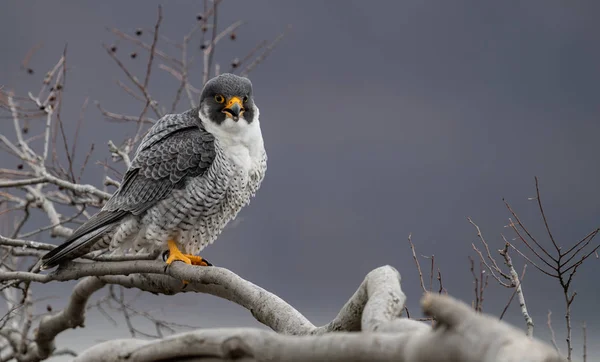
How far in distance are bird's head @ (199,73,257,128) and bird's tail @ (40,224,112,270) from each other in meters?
0.92

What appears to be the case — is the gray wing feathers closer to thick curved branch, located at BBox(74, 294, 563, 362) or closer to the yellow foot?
the yellow foot

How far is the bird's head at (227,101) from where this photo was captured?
408cm

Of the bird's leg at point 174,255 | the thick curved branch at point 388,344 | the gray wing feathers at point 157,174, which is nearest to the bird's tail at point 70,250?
the gray wing feathers at point 157,174

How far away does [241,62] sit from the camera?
5418 millimetres

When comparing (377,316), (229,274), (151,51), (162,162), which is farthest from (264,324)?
(151,51)

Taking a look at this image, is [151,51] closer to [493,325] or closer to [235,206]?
[235,206]

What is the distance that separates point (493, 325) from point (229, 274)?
2050mm

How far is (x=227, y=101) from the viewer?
409 centimetres

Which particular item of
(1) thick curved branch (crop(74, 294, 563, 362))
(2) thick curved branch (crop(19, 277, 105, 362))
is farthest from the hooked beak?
(1) thick curved branch (crop(74, 294, 563, 362))

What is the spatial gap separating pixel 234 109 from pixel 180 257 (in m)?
0.92

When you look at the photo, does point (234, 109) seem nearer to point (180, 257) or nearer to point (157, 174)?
point (157, 174)

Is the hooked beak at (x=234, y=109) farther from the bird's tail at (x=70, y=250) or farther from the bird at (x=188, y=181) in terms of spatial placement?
the bird's tail at (x=70, y=250)

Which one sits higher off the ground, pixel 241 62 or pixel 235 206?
pixel 241 62

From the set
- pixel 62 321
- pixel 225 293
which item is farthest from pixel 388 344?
pixel 62 321
